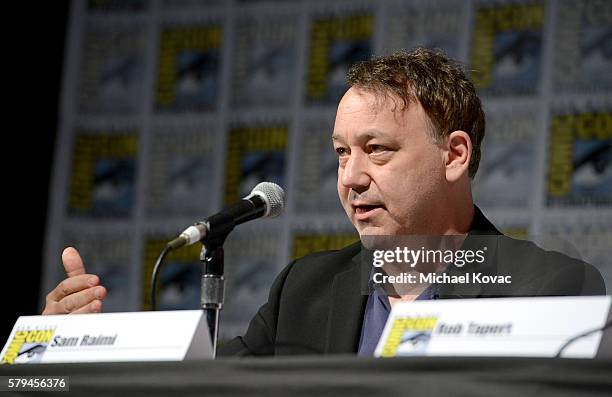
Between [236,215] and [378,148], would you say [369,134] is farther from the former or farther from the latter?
[236,215]

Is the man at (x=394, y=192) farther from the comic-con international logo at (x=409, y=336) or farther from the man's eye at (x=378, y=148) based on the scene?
the comic-con international logo at (x=409, y=336)

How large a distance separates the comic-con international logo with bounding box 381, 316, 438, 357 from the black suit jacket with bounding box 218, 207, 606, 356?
23.9 inches

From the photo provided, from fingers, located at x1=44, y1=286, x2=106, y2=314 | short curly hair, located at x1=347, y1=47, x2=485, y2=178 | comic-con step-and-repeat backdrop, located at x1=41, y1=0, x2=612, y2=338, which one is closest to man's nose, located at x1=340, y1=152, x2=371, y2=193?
short curly hair, located at x1=347, y1=47, x2=485, y2=178

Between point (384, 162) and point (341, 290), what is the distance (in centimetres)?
32

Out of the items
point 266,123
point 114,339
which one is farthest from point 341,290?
point 266,123

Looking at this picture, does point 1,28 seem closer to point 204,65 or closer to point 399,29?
point 204,65

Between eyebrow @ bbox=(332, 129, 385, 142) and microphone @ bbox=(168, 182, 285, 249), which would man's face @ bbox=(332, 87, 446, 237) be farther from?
microphone @ bbox=(168, 182, 285, 249)

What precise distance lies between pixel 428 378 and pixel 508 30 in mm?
2413

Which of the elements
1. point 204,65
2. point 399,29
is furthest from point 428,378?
point 204,65

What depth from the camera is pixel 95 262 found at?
4.05m

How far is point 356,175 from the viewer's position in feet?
Answer: 7.05

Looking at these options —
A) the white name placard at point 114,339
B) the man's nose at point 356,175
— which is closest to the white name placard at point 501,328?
the white name placard at point 114,339

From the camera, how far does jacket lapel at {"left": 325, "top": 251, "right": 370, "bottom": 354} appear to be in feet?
7.03

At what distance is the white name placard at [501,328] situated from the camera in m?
1.34
